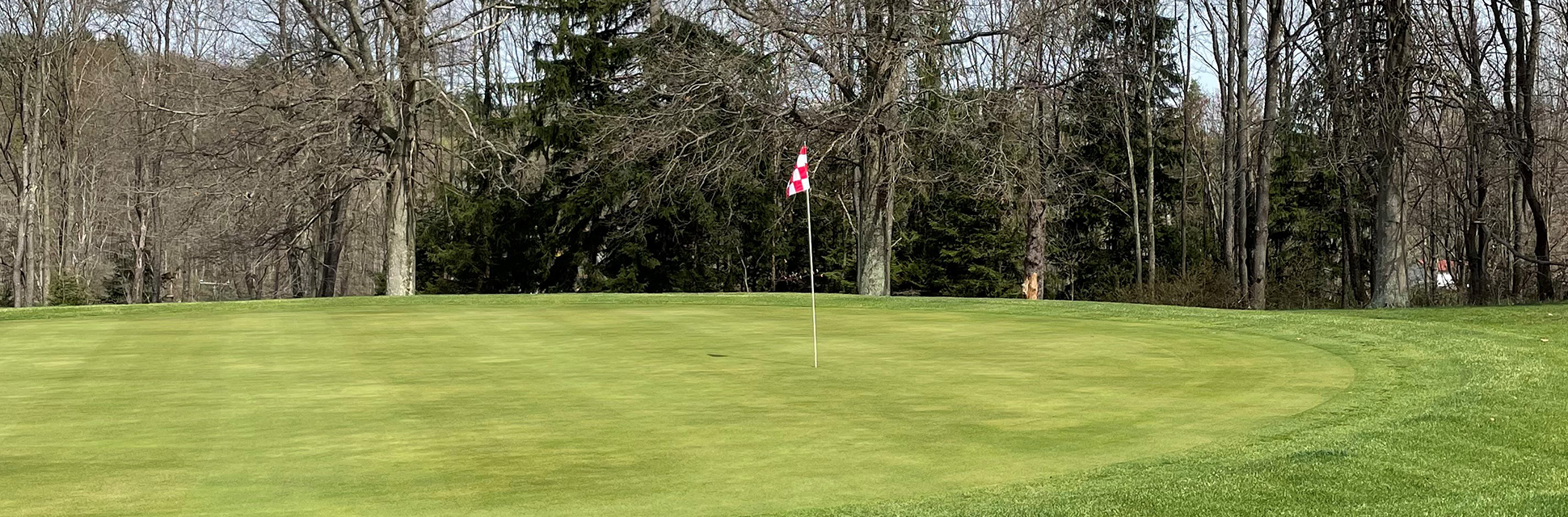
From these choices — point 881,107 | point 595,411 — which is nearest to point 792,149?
point 881,107

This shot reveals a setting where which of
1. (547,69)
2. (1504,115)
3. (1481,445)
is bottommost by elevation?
(1481,445)

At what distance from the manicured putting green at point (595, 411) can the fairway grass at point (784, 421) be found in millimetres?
35

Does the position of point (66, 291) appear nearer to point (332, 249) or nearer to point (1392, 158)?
point (332, 249)

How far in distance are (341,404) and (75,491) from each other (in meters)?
2.92

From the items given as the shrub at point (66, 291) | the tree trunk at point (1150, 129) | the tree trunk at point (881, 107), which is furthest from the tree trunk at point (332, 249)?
the tree trunk at point (1150, 129)

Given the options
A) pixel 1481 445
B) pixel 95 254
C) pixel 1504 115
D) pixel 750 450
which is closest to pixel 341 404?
pixel 750 450

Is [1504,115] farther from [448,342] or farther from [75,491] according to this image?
[75,491]

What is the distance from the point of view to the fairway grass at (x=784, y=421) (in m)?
6.42

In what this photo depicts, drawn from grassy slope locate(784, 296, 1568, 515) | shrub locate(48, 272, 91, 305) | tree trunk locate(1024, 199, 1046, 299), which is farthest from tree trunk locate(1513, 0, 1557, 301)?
shrub locate(48, 272, 91, 305)

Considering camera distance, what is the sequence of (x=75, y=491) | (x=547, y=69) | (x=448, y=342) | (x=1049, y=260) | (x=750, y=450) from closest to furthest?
(x=75, y=491), (x=750, y=450), (x=448, y=342), (x=547, y=69), (x=1049, y=260)

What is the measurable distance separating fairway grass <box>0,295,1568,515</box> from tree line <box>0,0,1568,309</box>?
45.8 feet

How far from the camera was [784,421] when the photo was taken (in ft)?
28.1

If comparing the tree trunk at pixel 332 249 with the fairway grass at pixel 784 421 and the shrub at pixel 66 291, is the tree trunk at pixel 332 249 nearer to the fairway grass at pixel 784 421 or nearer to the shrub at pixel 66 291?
the shrub at pixel 66 291

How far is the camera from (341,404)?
939 centimetres
